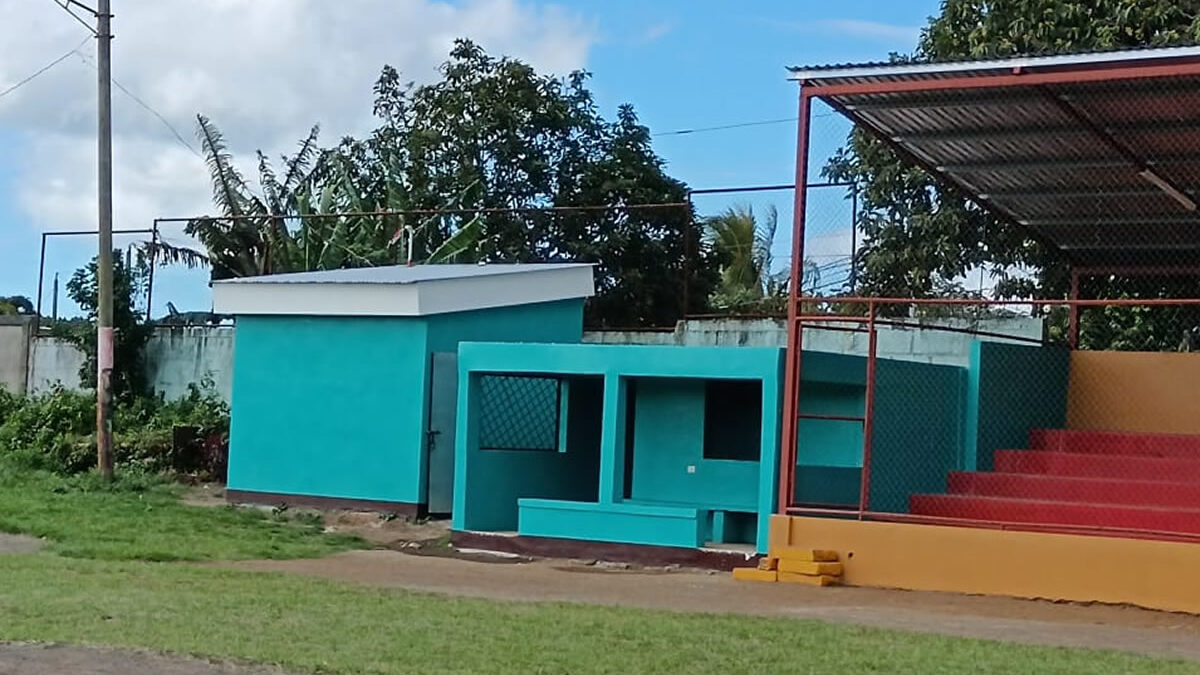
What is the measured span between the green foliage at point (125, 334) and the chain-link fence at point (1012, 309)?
449 inches

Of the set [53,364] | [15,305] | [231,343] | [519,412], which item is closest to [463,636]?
[519,412]

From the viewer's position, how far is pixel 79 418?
2584 centimetres

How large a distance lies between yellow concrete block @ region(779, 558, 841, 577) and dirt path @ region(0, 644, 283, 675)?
23.4ft

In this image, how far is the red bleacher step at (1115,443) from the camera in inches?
688

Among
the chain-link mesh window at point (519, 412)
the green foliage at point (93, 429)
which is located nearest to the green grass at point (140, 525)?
the green foliage at point (93, 429)

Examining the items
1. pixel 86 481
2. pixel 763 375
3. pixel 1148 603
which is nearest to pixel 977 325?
pixel 763 375

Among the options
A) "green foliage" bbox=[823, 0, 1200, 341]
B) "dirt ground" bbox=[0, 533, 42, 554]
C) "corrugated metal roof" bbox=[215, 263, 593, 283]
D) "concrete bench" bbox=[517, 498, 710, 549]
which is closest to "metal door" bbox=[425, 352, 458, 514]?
"corrugated metal roof" bbox=[215, 263, 593, 283]

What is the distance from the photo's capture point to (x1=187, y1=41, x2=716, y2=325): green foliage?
2744cm

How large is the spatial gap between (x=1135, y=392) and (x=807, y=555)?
18.4ft

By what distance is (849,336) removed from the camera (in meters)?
21.3

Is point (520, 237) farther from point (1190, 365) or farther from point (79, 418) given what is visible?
point (1190, 365)

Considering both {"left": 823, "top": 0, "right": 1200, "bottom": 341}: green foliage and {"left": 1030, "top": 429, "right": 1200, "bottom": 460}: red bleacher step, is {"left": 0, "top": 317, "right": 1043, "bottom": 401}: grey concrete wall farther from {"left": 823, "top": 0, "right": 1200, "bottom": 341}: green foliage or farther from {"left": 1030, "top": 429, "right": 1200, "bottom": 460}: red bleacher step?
{"left": 1030, "top": 429, "right": 1200, "bottom": 460}: red bleacher step

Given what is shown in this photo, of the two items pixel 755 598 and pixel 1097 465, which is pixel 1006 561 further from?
pixel 1097 465

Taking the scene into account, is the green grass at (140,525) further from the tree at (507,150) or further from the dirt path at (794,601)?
the tree at (507,150)
